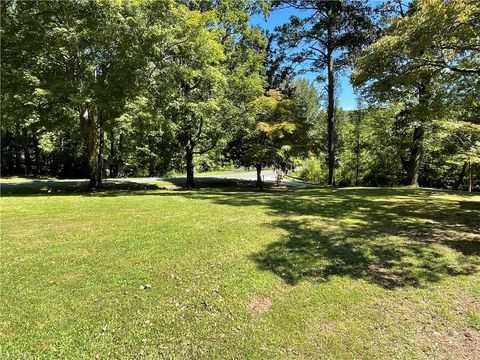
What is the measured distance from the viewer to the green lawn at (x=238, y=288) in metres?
3.63

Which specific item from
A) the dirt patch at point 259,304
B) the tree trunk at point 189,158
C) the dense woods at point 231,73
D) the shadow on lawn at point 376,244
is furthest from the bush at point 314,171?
the dirt patch at point 259,304

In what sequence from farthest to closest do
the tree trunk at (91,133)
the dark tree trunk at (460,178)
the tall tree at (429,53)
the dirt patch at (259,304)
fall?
the dark tree trunk at (460,178) < the tree trunk at (91,133) < the tall tree at (429,53) < the dirt patch at (259,304)

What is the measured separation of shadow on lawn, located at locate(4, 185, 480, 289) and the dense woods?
10.4ft

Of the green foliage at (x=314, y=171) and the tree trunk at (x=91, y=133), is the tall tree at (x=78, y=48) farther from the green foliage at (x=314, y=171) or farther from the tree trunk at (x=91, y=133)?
the green foliage at (x=314, y=171)

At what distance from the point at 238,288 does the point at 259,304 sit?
0.39 m

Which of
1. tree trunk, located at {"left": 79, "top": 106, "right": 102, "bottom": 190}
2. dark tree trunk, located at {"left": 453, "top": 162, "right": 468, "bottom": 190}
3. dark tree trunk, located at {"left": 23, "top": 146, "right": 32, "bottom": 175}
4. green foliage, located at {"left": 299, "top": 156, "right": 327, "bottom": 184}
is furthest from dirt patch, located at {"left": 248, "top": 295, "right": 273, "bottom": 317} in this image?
dark tree trunk, located at {"left": 23, "top": 146, "right": 32, "bottom": 175}

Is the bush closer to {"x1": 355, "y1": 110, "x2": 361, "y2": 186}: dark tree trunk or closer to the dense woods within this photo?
{"x1": 355, "y1": 110, "x2": 361, "y2": 186}: dark tree trunk

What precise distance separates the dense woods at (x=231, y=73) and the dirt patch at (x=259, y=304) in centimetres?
623

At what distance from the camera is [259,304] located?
4.32 metres

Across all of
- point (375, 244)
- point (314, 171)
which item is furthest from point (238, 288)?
point (314, 171)

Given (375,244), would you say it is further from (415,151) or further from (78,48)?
(415,151)

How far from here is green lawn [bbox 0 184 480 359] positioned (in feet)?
11.9

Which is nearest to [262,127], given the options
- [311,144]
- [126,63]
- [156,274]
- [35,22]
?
[311,144]

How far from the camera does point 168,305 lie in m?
4.16
